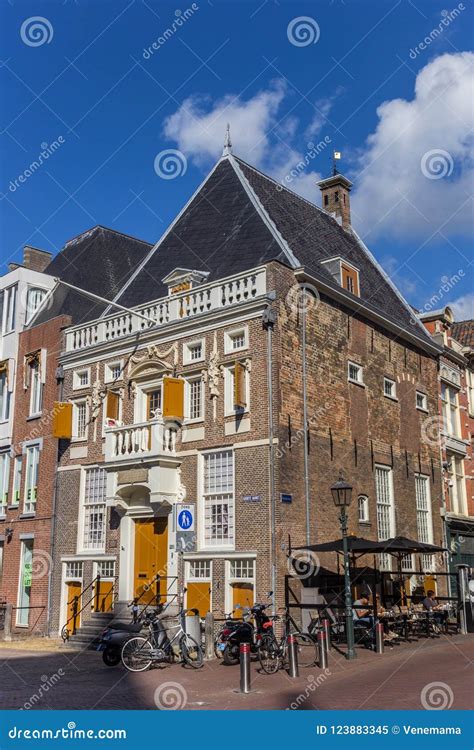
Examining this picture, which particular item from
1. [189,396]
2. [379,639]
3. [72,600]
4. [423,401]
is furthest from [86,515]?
[423,401]

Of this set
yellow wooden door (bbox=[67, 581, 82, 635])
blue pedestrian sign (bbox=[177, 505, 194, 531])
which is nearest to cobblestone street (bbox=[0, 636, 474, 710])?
blue pedestrian sign (bbox=[177, 505, 194, 531])

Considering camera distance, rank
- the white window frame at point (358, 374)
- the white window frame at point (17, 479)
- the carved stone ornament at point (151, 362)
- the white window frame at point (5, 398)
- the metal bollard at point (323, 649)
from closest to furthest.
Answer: the metal bollard at point (323, 649) < the carved stone ornament at point (151, 362) < the white window frame at point (358, 374) < the white window frame at point (17, 479) < the white window frame at point (5, 398)

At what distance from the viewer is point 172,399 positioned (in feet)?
71.8

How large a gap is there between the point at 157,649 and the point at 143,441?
25.2ft

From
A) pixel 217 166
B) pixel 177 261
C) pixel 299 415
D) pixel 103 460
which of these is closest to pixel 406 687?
pixel 299 415

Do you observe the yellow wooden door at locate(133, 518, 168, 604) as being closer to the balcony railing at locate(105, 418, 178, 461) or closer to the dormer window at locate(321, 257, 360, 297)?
the balcony railing at locate(105, 418, 178, 461)

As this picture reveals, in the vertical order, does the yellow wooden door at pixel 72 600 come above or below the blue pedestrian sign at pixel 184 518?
below

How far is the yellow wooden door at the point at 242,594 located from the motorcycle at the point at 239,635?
109 inches

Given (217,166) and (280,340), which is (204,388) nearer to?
(280,340)

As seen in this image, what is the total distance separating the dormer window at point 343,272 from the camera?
24.7 m

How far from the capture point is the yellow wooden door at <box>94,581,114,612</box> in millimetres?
22844

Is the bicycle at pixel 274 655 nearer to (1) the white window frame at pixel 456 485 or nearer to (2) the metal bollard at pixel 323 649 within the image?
(2) the metal bollard at pixel 323 649

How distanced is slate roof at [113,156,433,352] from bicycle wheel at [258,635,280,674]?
415 inches

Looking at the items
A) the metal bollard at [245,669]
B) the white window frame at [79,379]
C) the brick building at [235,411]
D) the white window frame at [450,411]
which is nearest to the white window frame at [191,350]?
the brick building at [235,411]
